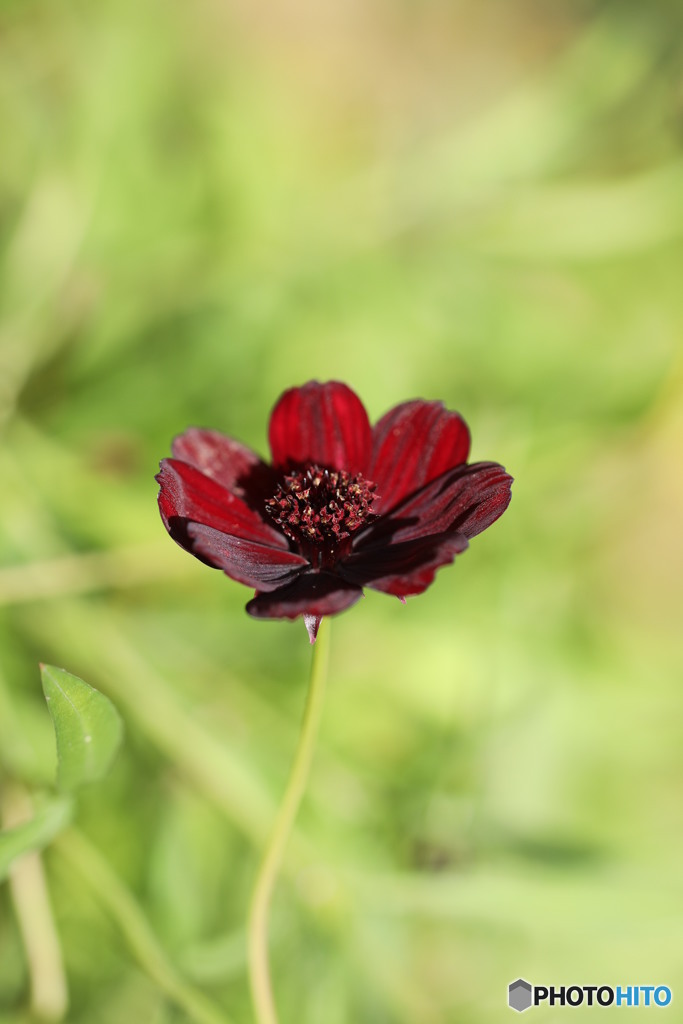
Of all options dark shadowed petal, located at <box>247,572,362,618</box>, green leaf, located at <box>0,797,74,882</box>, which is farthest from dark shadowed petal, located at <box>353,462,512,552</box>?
green leaf, located at <box>0,797,74,882</box>

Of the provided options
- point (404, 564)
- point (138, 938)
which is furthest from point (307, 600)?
point (138, 938)

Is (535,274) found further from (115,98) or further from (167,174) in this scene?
(115,98)

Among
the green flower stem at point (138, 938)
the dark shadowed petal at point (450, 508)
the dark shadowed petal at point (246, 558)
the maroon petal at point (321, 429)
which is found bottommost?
the green flower stem at point (138, 938)

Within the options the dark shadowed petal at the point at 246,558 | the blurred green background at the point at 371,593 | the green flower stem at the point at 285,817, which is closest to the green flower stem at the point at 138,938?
the blurred green background at the point at 371,593

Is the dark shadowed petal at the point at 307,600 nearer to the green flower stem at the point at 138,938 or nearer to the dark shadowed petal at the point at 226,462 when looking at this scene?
the dark shadowed petal at the point at 226,462

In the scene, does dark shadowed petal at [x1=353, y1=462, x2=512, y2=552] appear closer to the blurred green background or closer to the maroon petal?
the maroon petal

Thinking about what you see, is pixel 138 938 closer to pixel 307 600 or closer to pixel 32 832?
pixel 32 832

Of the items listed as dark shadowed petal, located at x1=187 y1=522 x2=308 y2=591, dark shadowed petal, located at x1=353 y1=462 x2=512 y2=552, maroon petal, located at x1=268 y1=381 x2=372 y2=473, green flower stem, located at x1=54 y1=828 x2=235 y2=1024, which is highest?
maroon petal, located at x1=268 y1=381 x2=372 y2=473
